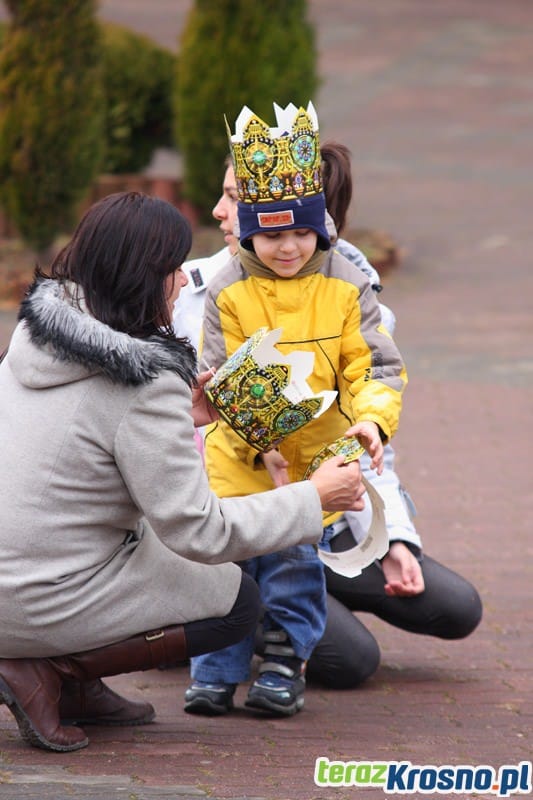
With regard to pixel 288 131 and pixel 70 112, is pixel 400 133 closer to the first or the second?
pixel 70 112

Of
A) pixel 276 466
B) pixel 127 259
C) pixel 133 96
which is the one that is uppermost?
pixel 127 259

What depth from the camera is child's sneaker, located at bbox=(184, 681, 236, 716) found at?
150 inches

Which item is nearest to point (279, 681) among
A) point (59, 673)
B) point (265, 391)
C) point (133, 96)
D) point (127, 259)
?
point (59, 673)

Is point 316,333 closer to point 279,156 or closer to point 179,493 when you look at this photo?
point 279,156

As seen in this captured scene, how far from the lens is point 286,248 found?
3646mm

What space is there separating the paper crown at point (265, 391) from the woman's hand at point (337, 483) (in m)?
0.14

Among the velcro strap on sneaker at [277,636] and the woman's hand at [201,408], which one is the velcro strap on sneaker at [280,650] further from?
the woman's hand at [201,408]

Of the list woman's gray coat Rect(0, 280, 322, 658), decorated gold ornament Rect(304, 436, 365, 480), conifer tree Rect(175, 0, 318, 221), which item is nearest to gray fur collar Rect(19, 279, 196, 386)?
woman's gray coat Rect(0, 280, 322, 658)

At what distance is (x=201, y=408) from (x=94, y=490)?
541mm

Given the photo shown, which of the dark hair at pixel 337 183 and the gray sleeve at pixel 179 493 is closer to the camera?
the gray sleeve at pixel 179 493

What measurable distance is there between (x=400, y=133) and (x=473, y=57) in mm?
4636

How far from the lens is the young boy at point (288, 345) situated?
143 inches

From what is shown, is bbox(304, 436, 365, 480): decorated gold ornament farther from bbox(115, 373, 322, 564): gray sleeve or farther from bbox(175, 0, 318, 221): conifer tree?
bbox(175, 0, 318, 221): conifer tree

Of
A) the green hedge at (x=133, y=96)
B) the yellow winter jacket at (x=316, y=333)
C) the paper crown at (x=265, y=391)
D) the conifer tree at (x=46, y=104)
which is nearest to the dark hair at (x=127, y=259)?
the paper crown at (x=265, y=391)
